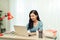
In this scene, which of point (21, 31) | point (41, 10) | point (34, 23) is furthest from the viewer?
point (41, 10)

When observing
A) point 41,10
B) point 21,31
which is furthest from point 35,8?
point 21,31

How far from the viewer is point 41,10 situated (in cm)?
394

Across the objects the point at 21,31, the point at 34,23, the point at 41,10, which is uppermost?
the point at 41,10

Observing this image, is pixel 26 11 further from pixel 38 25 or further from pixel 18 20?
pixel 38 25

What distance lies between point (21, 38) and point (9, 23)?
2.00 metres

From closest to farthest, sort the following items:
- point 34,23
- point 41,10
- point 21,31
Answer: point 21,31
point 34,23
point 41,10

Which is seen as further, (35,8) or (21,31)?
(35,8)

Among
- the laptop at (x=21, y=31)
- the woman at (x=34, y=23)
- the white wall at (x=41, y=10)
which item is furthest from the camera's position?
the white wall at (x=41, y=10)

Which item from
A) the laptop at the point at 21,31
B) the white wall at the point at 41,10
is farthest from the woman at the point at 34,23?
the white wall at the point at 41,10

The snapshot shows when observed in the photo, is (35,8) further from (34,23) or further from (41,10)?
(34,23)

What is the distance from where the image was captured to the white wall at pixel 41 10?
3764 mm

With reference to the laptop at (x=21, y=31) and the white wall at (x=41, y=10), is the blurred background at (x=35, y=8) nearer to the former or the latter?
the white wall at (x=41, y=10)

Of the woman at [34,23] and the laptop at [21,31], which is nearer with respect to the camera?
the laptop at [21,31]

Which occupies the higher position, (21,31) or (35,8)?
(35,8)
